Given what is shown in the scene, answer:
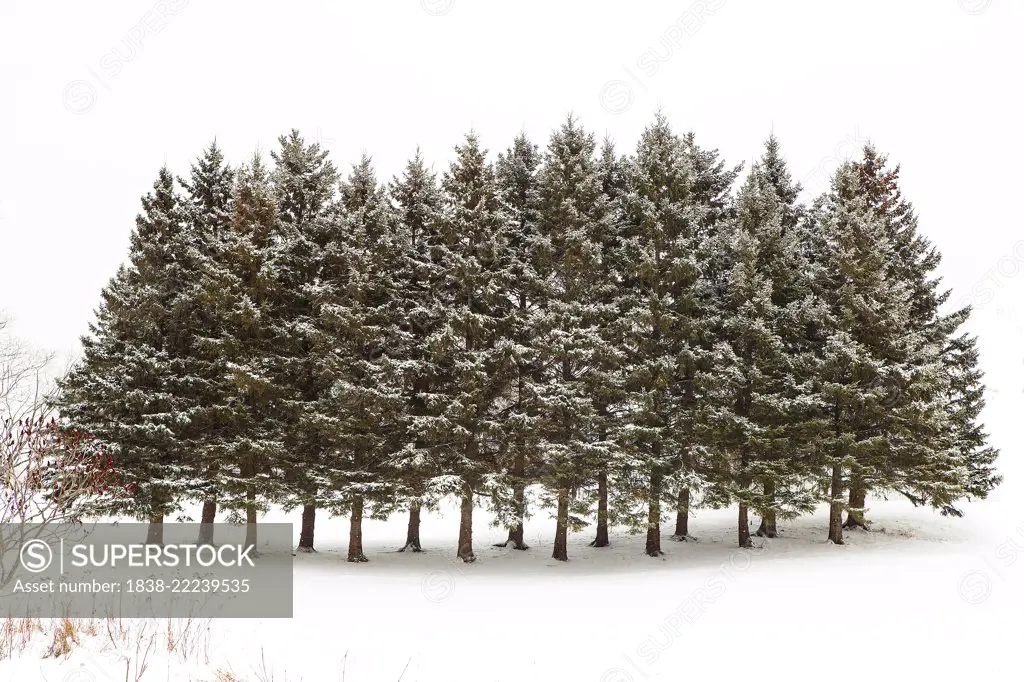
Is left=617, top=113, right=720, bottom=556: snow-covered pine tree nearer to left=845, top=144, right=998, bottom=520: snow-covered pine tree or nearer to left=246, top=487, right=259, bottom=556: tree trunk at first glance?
left=845, top=144, right=998, bottom=520: snow-covered pine tree

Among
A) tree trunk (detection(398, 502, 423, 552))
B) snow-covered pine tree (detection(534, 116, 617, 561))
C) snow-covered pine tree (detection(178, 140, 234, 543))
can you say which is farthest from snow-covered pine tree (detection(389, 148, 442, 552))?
snow-covered pine tree (detection(178, 140, 234, 543))

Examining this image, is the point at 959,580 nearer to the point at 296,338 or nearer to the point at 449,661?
the point at 449,661

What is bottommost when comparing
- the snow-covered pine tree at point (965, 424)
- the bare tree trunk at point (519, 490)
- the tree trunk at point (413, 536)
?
the tree trunk at point (413, 536)

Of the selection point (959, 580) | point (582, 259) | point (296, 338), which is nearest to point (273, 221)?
point (296, 338)

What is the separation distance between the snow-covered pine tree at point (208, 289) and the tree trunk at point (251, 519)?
95 centimetres

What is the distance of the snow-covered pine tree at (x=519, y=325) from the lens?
17.5 metres

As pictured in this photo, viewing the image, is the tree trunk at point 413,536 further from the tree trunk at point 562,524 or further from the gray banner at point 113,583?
the gray banner at point 113,583

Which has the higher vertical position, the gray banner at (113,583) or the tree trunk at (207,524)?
the gray banner at (113,583)

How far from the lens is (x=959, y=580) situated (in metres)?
14.0

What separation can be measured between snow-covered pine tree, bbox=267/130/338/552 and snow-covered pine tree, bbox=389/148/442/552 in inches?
97.4

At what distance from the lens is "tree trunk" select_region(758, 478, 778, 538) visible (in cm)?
1784

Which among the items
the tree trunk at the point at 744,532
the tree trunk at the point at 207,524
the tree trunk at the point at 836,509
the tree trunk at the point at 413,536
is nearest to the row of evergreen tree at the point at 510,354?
the tree trunk at the point at 836,509

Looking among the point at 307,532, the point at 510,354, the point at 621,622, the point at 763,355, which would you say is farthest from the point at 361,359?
the point at 763,355

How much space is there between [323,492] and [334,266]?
24.0ft
